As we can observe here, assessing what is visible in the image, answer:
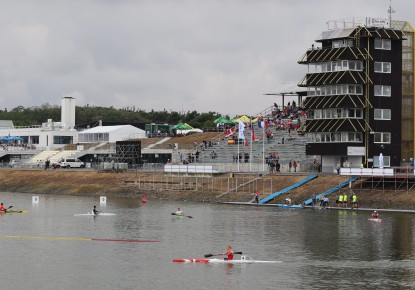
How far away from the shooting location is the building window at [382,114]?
11219 cm

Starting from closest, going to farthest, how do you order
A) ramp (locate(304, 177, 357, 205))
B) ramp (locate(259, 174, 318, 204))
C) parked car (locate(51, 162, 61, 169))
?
ramp (locate(304, 177, 357, 205)) < ramp (locate(259, 174, 318, 204)) < parked car (locate(51, 162, 61, 169))

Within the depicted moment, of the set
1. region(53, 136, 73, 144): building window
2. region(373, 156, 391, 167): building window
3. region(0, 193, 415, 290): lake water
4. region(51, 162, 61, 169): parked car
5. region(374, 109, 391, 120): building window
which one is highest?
region(374, 109, 391, 120): building window

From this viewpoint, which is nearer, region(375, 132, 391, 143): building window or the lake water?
the lake water

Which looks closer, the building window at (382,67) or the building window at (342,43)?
the building window at (382,67)

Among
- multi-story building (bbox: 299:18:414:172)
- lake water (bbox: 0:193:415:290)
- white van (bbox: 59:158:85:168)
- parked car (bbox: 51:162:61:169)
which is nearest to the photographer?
lake water (bbox: 0:193:415:290)

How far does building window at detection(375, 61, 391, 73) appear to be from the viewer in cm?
11231

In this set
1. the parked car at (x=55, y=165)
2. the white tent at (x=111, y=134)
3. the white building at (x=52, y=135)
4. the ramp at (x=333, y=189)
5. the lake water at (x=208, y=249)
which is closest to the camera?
the lake water at (x=208, y=249)

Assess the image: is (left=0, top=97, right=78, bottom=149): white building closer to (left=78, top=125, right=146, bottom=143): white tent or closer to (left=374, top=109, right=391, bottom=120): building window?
(left=78, top=125, right=146, bottom=143): white tent

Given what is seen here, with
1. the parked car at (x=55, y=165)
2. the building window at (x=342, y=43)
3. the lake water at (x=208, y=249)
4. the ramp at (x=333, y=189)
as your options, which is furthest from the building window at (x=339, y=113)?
the parked car at (x=55, y=165)

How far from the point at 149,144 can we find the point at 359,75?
189ft

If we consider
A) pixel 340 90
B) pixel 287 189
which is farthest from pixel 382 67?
pixel 287 189

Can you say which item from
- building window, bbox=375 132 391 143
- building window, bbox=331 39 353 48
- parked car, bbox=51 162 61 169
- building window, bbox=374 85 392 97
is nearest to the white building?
parked car, bbox=51 162 61 169

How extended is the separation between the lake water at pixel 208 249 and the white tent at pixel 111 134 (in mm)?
79286

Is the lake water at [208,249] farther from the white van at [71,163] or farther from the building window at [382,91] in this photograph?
the white van at [71,163]
